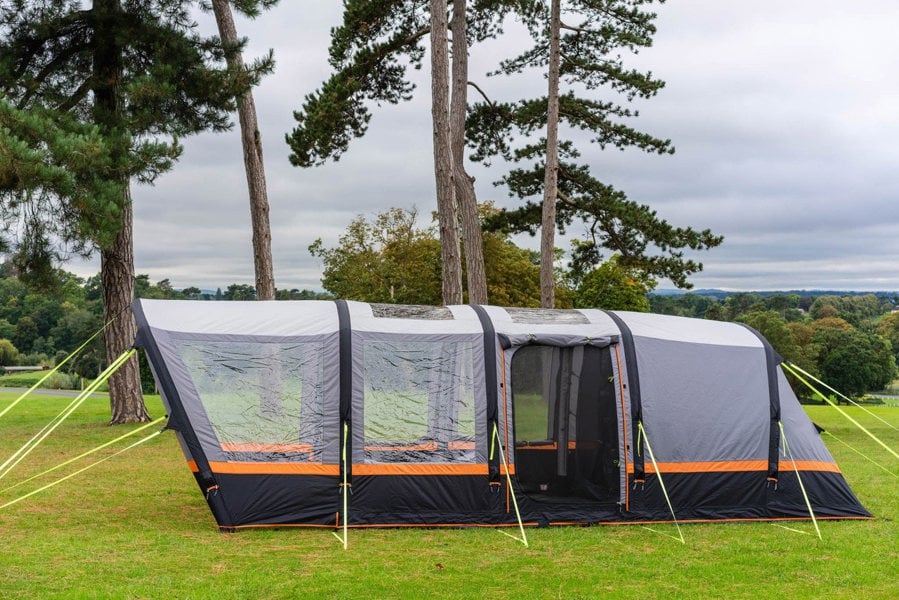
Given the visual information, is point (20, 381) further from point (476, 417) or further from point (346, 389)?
point (476, 417)

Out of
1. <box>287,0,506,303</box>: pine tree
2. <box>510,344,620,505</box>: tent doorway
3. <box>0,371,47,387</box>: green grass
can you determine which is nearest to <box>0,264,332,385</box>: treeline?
<box>0,371,47,387</box>: green grass

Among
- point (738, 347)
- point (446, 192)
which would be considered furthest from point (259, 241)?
point (738, 347)

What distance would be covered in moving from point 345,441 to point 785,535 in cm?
367

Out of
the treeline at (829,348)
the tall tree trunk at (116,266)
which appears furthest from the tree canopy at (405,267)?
the tall tree trunk at (116,266)

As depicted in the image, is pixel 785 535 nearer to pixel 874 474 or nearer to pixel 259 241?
pixel 874 474

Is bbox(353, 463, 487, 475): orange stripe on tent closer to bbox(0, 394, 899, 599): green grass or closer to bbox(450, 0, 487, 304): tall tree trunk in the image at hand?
bbox(0, 394, 899, 599): green grass

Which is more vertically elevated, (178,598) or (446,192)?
(446,192)

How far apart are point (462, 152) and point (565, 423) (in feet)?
32.6

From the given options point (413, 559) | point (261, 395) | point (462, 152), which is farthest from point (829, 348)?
point (413, 559)

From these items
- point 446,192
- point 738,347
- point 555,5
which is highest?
point 555,5

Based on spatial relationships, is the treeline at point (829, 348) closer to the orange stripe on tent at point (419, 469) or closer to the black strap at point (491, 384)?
the black strap at point (491, 384)

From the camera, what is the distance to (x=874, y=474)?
37.0ft

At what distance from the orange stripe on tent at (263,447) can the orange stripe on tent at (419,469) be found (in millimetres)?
437

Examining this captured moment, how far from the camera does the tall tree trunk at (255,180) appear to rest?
1521 centimetres
